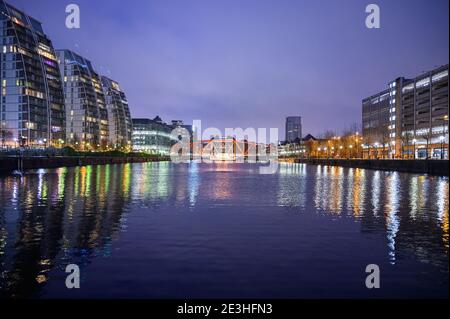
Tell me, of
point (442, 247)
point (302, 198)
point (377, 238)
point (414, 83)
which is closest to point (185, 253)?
point (377, 238)

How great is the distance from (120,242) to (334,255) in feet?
20.5

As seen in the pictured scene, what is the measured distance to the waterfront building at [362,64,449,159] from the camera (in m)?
144

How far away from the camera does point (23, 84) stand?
483ft

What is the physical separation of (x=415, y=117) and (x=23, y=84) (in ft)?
452

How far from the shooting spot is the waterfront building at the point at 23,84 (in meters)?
144

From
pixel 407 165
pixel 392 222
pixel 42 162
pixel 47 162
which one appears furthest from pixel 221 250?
pixel 47 162

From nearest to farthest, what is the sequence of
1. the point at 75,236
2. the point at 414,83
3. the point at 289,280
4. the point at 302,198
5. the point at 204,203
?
1. the point at 289,280
2. the point at 75,236
3. the point at 204,203
4. the point at 302,198
5. the point at 414,83

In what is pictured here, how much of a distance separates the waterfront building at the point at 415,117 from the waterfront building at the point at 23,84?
374 ft

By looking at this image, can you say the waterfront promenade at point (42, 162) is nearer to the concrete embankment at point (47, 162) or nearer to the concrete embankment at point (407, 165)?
the concrete embankment at point (47, 162)

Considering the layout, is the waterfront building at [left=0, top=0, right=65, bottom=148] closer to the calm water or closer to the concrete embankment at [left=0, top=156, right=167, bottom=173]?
the concrete embankment at [left=0, top=156, right=167, bottom=173]

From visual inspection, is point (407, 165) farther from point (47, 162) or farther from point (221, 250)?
point (221, 250)

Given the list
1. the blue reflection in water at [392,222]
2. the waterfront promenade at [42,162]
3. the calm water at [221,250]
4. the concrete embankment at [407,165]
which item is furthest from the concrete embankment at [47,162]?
the concrete embankment at [407,165]
